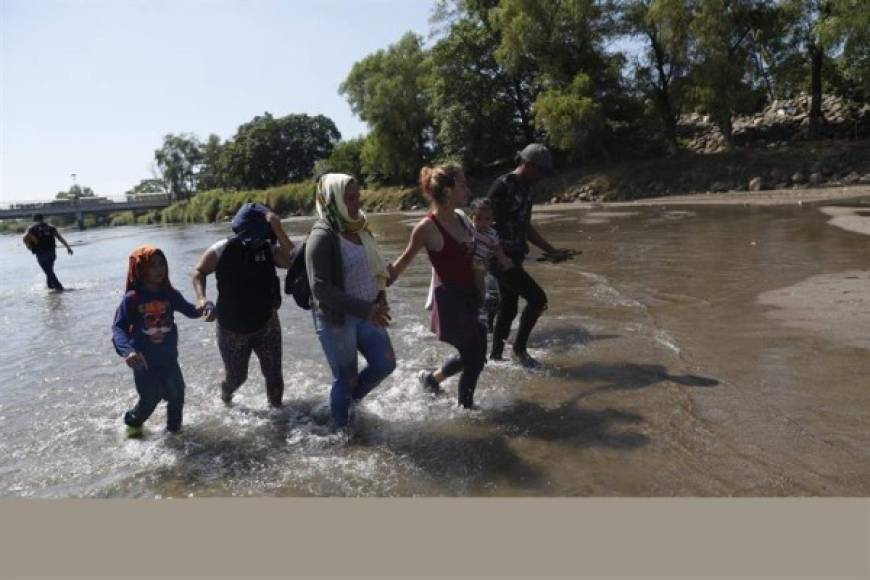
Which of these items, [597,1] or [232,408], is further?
[597,1]

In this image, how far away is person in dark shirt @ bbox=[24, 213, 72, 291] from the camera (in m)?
15.1

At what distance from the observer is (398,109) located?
52.4m

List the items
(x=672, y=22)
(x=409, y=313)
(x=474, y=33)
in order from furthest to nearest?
(x=474, y=33) < (x=672, y=22) < (x=409, y=313)

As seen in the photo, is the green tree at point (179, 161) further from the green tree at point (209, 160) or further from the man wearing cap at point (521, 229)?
the man wearing cap at point (521, 229)

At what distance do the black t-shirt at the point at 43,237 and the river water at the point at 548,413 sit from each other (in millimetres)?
6163

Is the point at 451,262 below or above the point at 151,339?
above

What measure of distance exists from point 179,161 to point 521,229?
124m

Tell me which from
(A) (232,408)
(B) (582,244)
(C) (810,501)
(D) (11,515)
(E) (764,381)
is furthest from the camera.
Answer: (B) (582,244)

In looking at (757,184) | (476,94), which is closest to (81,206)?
(476,94)

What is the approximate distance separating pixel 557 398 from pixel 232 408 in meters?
2.78

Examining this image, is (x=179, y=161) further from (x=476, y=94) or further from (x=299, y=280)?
(x=299, y=280)

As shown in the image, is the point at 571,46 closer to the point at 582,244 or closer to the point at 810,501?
the point at 582,244

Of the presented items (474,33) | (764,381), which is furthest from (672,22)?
(764,381)

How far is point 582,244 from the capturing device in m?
16.8
